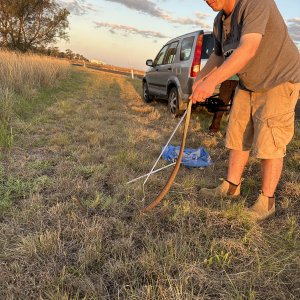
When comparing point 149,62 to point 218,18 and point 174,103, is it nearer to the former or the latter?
point 174,103

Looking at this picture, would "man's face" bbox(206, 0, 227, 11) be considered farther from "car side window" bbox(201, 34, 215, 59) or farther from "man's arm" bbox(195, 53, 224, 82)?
"car side window" bbox(201, 34, 215, 59)

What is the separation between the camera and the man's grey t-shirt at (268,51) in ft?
8.77

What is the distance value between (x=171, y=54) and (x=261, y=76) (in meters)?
6.08

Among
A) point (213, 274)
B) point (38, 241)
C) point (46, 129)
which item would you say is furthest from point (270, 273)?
point (46, 129)

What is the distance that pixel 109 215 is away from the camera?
294cm

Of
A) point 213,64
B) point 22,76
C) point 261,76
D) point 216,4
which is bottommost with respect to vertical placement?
point 22,76

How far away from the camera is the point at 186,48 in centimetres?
754

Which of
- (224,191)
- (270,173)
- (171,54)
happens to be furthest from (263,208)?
(171,54)

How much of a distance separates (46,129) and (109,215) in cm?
356

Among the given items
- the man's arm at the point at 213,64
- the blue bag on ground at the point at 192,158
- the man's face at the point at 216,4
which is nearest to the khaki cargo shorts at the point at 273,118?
the man's arm at the point at 213,64

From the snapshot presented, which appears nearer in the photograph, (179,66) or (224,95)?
(224,95)

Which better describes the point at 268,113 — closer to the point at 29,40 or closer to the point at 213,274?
the point at 213,274

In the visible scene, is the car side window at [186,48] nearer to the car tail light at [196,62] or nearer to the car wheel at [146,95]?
the car tail light at [196,62]

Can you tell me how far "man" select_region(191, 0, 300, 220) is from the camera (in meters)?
2.48
